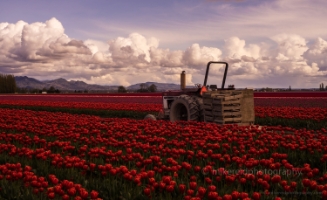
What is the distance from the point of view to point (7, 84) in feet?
368

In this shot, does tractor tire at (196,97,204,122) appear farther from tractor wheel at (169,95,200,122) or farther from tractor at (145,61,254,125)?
tractor wheel at (169,95,200,122)

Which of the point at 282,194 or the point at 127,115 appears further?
the point at 127,115

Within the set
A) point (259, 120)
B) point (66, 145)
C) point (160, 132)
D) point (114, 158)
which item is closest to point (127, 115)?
point (259, 120)

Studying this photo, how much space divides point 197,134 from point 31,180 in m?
4.92

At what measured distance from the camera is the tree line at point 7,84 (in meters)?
112

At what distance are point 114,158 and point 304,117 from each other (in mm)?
13076

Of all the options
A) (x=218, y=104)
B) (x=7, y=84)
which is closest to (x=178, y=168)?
(x=218, y=104)

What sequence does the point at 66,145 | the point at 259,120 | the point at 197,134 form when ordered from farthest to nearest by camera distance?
the point at 259,120
the point at 197,134
the point at 66,145

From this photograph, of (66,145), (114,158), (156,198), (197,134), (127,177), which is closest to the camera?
(156,198)

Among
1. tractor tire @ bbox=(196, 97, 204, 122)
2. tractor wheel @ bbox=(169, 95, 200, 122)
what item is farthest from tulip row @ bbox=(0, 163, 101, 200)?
tractor tire @ bbox=(196, 97, 204, 122)

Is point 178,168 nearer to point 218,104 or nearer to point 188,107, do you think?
point 218,104

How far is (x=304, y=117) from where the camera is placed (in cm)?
1767

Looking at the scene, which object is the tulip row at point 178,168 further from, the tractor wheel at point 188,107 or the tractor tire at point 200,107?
the tractor tire at point 200,107

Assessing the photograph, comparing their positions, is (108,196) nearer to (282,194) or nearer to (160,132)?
(282,194)
